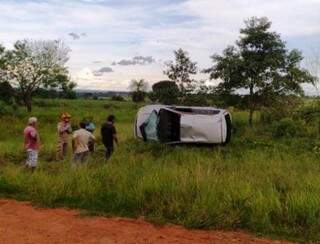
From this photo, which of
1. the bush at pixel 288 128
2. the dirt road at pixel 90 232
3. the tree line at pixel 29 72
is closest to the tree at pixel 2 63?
the tree line at pixel 29 72

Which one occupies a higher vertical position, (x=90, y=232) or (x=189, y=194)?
(x=189, y=194)

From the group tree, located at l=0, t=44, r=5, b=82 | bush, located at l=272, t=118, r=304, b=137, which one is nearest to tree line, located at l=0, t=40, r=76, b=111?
tree, located at l=0, t=44, r=5, b=82

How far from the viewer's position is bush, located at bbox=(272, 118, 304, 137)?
2048cm

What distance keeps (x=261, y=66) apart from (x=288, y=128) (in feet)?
11.7

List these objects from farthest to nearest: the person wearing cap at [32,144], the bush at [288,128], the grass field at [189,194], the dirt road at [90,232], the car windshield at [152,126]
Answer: the bush at [288,128] < the car windshield at [152,126] < the person wearing cap at [32,144] < the grass field at [189,194] < the dirt road at [90,232]

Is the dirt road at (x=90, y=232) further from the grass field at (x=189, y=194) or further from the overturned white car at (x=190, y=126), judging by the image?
the overturned white car at (x=190, y=126)

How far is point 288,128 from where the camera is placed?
20656mm

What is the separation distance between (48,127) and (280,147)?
61.7 ft

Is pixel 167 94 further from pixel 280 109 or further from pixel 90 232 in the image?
pixel 90 232

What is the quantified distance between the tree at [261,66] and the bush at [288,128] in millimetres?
2626

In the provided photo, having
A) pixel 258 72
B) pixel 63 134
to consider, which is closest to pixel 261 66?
pixel 258 72

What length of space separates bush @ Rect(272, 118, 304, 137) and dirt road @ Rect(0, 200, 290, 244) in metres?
13.7

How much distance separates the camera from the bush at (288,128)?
20.5 m

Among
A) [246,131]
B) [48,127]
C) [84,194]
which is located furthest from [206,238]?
[48,127]
